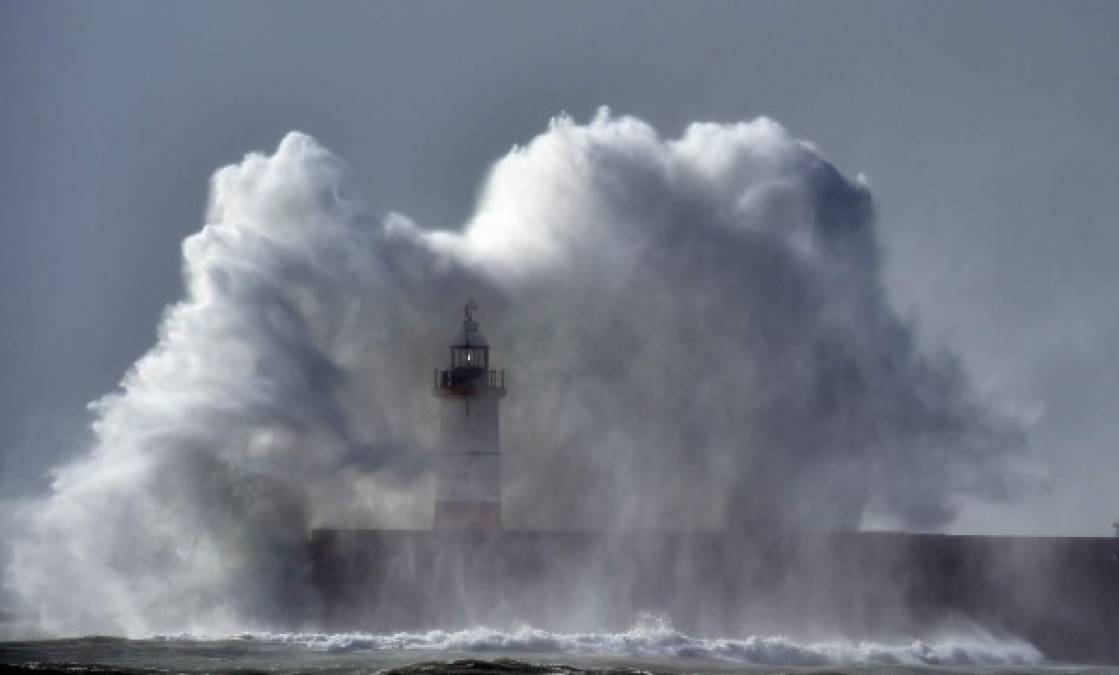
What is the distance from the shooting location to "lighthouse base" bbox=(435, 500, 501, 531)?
174 ft

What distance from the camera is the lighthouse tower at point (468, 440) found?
53.2 m

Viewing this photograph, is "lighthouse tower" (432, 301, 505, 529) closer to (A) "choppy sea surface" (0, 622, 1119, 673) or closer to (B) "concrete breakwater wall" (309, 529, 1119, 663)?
(B) "concrete breakwater wall" (309, 529, 1119, 663)

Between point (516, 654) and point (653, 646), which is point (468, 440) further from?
point (516, 654)

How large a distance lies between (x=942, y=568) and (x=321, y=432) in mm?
13248

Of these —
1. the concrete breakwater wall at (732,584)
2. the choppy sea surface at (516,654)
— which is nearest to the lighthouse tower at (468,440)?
the concrete breakwater wall at (732,584)

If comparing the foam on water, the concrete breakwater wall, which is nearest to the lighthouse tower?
the concrete breakwater wall

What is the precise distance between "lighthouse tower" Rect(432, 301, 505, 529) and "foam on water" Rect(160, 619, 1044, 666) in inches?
178

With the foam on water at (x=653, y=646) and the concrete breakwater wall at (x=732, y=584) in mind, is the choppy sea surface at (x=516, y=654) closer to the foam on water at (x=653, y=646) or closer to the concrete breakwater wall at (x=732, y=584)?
the foam on water at (x=653, y=646)

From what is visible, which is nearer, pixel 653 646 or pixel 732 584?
pixel 653 646

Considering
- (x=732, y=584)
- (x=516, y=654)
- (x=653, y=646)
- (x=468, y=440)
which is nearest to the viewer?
(x=516, y=654)

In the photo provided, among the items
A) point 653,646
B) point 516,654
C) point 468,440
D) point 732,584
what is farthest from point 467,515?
point 516,654

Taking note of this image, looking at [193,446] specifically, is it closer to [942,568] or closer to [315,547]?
[315,547]

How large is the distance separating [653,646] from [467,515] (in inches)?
295

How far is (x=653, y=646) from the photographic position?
4694 centimetres
